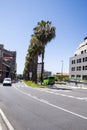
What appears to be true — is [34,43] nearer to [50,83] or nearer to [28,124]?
[50,83]

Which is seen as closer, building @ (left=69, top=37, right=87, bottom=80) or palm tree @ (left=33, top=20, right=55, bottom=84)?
palm tree @ (left=33, top=20, right=55, bottom=84)

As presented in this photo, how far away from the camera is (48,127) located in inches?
A: 476

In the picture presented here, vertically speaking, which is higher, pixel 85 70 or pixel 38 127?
pixel 85 70

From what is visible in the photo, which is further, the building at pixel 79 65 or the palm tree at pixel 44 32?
the building at pixel 79 65

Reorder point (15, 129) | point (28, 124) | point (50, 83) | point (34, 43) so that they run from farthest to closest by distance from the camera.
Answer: point (50, 83)
point (34, 43)
point (28, 124)
point (15, 129)

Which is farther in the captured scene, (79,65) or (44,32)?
(79,65)

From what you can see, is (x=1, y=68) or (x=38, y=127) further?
(x=1, y=68)

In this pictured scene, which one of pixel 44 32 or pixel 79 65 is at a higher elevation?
pixel 44 32

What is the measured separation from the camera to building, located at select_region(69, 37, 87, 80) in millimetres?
115375

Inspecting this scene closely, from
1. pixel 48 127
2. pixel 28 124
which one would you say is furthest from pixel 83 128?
pixel 28 124

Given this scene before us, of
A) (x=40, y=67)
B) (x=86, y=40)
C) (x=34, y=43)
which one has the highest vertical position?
(x=86, y=40)

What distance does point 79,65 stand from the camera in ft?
396

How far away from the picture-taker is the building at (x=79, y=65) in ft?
379

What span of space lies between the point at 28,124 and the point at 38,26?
56.8 meters
